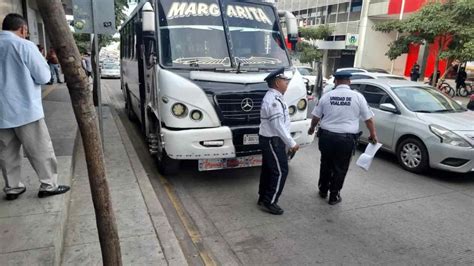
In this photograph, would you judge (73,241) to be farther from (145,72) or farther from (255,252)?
(145,72)

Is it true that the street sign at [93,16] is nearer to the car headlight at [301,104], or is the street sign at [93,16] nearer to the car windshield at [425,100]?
the car headlight at [301,104]

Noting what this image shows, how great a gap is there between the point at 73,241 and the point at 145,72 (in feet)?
12.0

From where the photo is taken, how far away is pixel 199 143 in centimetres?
492

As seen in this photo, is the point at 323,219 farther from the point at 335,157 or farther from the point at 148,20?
the point at 148,20

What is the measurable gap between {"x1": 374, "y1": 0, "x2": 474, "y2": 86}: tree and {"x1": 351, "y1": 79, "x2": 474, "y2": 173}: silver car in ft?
27.9

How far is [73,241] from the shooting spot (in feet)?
11.2

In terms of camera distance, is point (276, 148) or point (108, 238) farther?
point (276, 148)

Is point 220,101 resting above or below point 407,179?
above

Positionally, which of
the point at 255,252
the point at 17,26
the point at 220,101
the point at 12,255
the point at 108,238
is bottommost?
the point at 255,252

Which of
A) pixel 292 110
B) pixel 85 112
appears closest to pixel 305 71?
pixel 292 110

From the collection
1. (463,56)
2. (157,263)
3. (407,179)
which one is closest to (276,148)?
(157,263)

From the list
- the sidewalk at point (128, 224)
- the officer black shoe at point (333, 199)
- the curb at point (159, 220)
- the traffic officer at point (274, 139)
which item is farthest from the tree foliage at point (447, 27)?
the sidewalk at point (128, 224)

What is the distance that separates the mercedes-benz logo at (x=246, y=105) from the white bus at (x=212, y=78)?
14mm

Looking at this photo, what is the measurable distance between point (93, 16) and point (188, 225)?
377 centimetres
